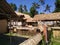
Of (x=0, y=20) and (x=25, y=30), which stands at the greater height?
(x=0, y=20)

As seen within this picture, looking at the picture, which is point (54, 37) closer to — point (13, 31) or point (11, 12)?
point (11, 12)

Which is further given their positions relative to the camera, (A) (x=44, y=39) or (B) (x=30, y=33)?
(B) (x=30, y=33)

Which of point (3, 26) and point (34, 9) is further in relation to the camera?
point (34, 9)

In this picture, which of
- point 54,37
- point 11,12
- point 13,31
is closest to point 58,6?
point 13,31

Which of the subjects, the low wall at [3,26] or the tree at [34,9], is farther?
the tree at [34,9]

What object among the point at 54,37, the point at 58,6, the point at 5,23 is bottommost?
the point at 54,37

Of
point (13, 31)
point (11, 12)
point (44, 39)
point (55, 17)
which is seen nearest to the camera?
point (44, 39)

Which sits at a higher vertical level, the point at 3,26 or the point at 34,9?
the point at 34,9

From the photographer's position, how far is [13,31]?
23.9 m

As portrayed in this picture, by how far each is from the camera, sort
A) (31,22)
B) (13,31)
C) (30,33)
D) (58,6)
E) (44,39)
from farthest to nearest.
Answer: (58,6), (31,22), (13,31), (30,33), (44,39)

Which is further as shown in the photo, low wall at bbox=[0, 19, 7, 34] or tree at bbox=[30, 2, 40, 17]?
tree at bbox=[30, 2, 40, 17]

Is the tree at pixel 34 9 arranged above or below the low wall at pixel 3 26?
above

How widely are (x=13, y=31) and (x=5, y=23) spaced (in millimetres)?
1914

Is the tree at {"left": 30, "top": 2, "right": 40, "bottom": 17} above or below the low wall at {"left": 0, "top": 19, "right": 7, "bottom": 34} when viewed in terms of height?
above
